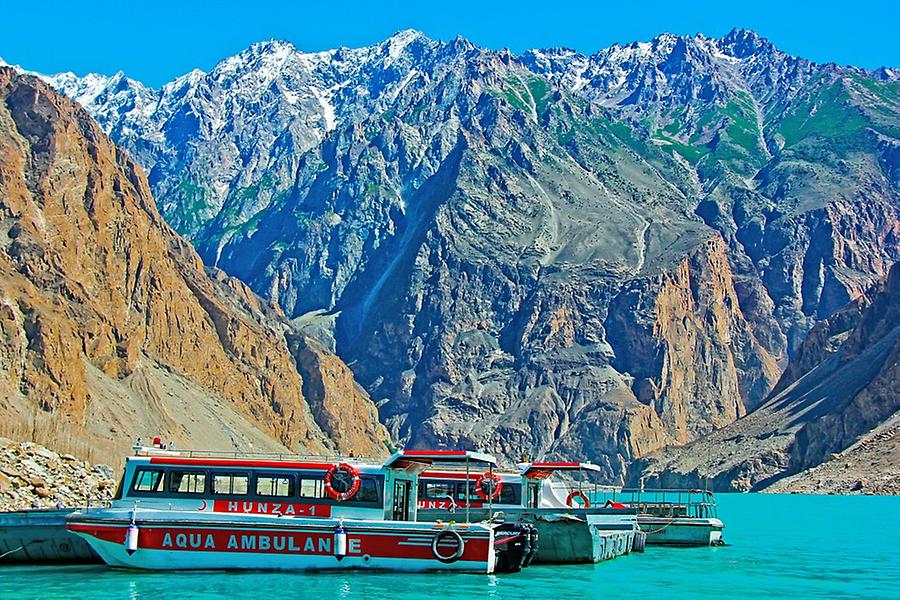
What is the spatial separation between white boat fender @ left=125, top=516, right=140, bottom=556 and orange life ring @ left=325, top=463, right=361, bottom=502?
10.3 m

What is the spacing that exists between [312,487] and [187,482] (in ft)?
22.9

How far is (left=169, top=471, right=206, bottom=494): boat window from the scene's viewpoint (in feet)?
230

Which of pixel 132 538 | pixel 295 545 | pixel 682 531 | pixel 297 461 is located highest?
pixel 297 461

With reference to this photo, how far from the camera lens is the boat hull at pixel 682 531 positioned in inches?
4122

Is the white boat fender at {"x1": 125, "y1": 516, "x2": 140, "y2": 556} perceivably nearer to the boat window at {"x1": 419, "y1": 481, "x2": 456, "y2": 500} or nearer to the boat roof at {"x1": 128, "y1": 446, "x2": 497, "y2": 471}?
the boat roof at {"x1": 128, "y1": 446, "x2": 497, "y2": 471}

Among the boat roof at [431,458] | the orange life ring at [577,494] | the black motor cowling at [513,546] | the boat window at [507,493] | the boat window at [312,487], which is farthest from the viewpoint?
the orange life ring at [577,494]

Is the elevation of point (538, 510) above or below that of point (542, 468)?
below

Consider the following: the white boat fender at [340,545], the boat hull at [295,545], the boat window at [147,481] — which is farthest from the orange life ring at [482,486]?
the boat window at [147,481]

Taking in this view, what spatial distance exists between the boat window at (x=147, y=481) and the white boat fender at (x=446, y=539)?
15912 mm

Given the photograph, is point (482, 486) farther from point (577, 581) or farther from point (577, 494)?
point (577, 581)

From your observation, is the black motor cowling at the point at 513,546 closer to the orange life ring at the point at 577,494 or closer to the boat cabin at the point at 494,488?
the boat cabin at the point at 494,488

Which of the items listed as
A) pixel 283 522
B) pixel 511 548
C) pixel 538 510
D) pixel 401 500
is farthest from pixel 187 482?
pixel 538 510

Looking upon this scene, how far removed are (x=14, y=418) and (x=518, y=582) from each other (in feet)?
379

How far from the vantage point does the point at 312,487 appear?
7012 cm
